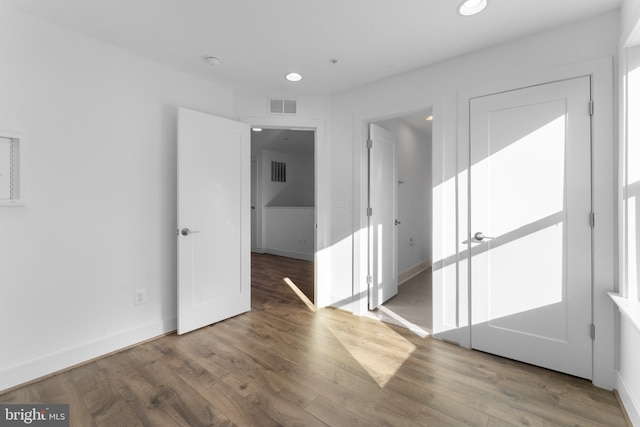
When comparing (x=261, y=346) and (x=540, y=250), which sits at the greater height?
(x=540, y=250)

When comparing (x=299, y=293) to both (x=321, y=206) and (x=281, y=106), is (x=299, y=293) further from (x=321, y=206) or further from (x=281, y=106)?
(x=281, y=106)

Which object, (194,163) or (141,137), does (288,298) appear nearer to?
(194,163)

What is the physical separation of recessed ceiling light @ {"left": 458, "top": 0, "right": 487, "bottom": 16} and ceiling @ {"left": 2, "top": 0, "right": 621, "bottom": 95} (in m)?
0.04

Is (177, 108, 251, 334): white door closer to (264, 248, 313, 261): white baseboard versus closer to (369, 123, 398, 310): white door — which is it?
(369, 123, 398, 310): white door

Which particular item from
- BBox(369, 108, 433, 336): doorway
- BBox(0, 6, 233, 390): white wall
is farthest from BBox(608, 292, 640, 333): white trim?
BBox(0, 6, 233, 390): white wall

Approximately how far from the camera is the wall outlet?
250cm

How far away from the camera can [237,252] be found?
3.12m

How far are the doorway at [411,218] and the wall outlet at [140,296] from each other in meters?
2.28

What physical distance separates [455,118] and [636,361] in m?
1.94

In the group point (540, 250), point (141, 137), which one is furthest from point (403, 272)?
point (141, 137)

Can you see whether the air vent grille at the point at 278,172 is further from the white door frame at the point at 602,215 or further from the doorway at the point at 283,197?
the white door frame at the point at 602,215

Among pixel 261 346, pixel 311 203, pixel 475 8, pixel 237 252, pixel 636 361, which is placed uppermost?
pixel 475 8

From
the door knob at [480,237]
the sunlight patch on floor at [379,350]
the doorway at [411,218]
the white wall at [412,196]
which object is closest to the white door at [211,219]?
the sunlight patch on floor at [379,350]

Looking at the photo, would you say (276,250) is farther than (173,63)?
Yes
